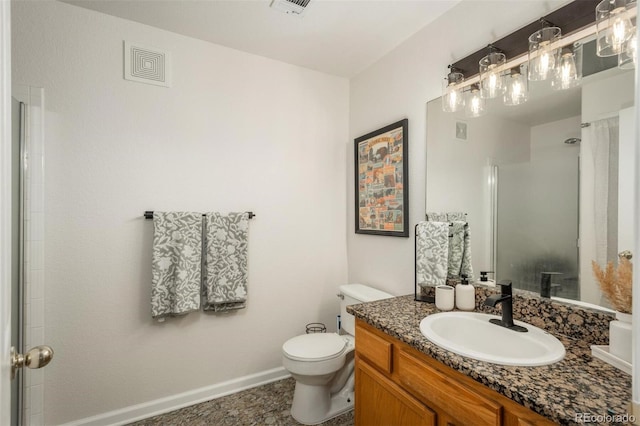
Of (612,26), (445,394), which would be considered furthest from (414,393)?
(612,26)

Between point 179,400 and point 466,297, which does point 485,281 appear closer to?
point 466,297

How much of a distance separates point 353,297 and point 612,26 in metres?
1.87

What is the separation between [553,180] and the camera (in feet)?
4.21

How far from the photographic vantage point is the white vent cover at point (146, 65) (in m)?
1.91

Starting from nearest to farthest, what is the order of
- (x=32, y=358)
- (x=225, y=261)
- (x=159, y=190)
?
(x=32, y=358) → (x=159, y=190) → (x=225, y=261)

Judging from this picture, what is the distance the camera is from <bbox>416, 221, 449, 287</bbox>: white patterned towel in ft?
5.55

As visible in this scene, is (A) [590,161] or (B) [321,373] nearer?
(A) [590,161]

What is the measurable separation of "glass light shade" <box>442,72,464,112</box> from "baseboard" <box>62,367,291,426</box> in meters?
2.22

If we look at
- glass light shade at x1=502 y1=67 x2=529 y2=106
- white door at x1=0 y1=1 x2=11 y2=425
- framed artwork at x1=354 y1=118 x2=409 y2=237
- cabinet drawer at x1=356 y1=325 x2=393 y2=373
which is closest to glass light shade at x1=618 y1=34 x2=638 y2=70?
glass light shade at x1=502 y1=67 x2=529 y2=106

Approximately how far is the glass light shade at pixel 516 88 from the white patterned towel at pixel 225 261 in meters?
1.72

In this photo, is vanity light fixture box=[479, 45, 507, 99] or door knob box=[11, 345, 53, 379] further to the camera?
vanity light fixture box=[479, 45, 507, 99]

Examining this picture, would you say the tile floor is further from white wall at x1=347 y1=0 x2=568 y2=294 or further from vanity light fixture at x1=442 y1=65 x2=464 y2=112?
vanity light fixture at x1=442 y1=65 x2=464 y2=112

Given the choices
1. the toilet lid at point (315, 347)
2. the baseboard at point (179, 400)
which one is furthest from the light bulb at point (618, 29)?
the baseboard at point (179, 400)

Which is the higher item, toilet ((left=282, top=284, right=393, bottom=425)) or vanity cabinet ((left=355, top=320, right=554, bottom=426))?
vanity cabinet ((left=355, top=320, right=554, bottom=426))
